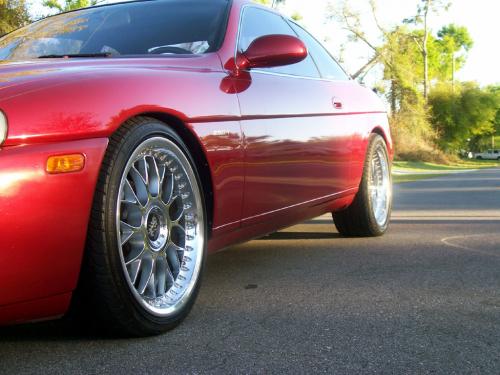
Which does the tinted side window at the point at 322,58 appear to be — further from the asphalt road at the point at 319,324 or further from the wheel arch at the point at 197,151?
the wheel arch at the point at 197,151

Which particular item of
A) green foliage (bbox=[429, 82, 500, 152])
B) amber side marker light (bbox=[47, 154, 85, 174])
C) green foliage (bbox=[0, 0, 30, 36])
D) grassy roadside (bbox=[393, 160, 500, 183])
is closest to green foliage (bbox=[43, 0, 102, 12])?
green foliage (bbox=[0, 0, 30, 36])

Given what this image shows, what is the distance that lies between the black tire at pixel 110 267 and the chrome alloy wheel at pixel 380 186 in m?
3.12

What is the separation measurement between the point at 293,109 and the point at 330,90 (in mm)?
795

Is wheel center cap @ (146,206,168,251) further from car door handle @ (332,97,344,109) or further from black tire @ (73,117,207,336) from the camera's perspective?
car door handle @ (332,97,344,109)

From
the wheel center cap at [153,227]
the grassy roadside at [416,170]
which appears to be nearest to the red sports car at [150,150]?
the wheel center cap at [153,227]

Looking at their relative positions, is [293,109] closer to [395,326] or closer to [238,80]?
[238,80]

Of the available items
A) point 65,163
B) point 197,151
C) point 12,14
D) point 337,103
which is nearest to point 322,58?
point 337,103

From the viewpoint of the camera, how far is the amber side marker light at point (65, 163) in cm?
202

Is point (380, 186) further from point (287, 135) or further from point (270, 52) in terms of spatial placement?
point (270, 52)

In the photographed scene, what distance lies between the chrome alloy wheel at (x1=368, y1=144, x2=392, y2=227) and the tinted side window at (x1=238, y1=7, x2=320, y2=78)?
124cm

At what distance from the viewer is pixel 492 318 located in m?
2.68

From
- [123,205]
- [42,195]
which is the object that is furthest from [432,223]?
[42,195]

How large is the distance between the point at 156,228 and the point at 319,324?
0.78 metres

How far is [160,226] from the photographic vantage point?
105 inches
